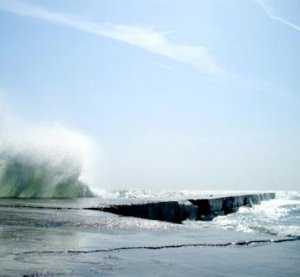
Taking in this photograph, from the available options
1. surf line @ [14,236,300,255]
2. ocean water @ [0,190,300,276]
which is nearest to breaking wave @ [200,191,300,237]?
surf line @ [14,236,300,255]

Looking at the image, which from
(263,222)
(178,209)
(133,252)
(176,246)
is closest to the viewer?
(133,252)

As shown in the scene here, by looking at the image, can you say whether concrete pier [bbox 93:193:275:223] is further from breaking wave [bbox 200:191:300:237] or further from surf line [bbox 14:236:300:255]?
surf line [bbox 14:236:300:255]

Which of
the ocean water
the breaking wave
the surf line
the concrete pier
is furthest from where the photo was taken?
the concrete pier

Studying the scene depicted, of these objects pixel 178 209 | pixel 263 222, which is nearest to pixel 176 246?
pixel 178 209

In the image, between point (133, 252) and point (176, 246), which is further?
point (176, 246)

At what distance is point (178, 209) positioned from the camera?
89.5ft

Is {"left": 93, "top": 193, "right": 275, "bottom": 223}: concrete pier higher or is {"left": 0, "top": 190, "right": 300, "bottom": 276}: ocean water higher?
{"left": 93, "top": 193, "right": 275, "bottom": 223}: concrete pier

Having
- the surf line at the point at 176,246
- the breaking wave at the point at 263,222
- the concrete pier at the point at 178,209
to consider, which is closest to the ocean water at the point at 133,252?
the surf line at the point at 176,246

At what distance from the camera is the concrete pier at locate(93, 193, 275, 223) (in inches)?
862

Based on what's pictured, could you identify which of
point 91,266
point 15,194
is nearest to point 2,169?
point 15,194

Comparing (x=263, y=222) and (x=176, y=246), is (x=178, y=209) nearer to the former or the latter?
(x=263, y=222)

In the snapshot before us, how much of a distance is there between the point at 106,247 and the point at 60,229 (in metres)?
2.89

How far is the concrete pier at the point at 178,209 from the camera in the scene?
2189 cm

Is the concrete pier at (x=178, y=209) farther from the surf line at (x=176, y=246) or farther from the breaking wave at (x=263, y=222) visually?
the surf line at (x=176, y=246)
